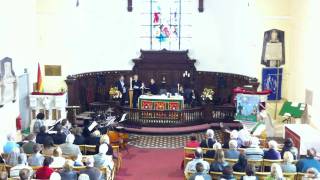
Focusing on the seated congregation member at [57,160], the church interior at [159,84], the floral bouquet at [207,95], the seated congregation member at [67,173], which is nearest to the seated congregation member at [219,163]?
the church interior at [159,84]

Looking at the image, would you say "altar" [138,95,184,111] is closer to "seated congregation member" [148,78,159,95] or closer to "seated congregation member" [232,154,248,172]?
"seated congregation member" [148,78,159,95]

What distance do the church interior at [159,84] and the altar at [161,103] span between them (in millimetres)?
45

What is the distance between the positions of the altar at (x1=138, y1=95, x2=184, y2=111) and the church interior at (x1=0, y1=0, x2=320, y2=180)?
0.15 ft

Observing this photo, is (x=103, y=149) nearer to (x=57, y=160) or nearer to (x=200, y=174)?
(x=57, y=160)

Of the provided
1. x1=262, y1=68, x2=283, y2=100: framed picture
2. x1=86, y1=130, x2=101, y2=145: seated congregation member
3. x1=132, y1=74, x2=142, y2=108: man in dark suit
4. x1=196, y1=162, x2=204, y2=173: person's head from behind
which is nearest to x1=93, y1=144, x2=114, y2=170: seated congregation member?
x1=86, y1=130, x2=101, y2=145: seated congregation member

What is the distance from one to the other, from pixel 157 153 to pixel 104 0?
963cm

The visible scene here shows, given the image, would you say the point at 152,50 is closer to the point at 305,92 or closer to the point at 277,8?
the point at 277,8

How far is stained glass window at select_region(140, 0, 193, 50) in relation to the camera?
24266mm

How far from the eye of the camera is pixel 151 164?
15602 mm

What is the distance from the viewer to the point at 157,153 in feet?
55.7

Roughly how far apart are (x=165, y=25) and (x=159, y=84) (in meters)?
3.00

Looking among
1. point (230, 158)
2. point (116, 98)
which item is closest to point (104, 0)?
point (116, 98)

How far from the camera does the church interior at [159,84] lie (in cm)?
1366

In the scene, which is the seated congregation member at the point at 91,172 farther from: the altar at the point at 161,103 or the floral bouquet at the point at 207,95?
the floral bouquet at the point at 207,95
